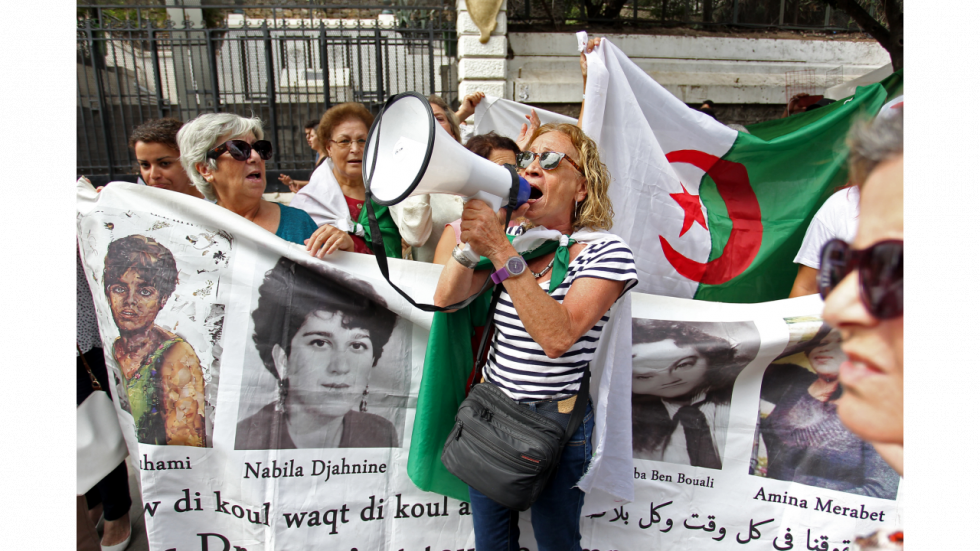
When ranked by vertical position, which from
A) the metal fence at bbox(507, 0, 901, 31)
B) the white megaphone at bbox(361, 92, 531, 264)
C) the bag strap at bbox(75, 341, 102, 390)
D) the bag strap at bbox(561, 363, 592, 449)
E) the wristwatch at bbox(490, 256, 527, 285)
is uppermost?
the metal fence at bbox(507, 0, 901, 31)

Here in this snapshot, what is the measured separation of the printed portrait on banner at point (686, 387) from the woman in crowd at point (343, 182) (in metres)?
1.16

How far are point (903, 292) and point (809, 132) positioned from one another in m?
2.88

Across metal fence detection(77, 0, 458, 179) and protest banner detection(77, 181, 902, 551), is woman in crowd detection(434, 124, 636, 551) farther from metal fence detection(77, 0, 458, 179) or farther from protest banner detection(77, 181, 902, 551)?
metal fence detection(77, 0, 458, 179)

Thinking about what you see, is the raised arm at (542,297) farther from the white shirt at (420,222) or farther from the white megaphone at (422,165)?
the white shirt at (420,222)

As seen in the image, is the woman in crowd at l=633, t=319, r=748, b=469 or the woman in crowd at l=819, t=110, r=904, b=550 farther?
the woman in crowd at l=633, t=319, r=748, b=469

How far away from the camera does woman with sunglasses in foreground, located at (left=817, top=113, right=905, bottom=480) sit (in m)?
0.43

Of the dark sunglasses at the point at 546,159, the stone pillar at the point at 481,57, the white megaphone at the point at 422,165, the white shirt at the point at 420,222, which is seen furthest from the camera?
the stone pillar at the point at 481,57

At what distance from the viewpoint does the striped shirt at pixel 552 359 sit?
1426 millimetres

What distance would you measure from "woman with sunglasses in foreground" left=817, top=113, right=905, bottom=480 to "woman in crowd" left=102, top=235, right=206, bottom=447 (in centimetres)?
194

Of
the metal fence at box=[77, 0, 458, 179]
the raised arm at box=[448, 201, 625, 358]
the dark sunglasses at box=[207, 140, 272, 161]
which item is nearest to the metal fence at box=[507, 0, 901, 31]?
the metal fence at box=[77, 0, 458, 179]

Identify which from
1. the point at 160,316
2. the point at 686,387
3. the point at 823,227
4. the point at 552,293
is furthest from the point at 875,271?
the point at 160,316

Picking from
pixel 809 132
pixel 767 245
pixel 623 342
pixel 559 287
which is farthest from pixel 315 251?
pixel 809 132

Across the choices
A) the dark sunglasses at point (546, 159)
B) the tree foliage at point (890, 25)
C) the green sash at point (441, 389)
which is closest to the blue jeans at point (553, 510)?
the green sash at point (441, 389)

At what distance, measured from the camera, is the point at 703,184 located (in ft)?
9.51
